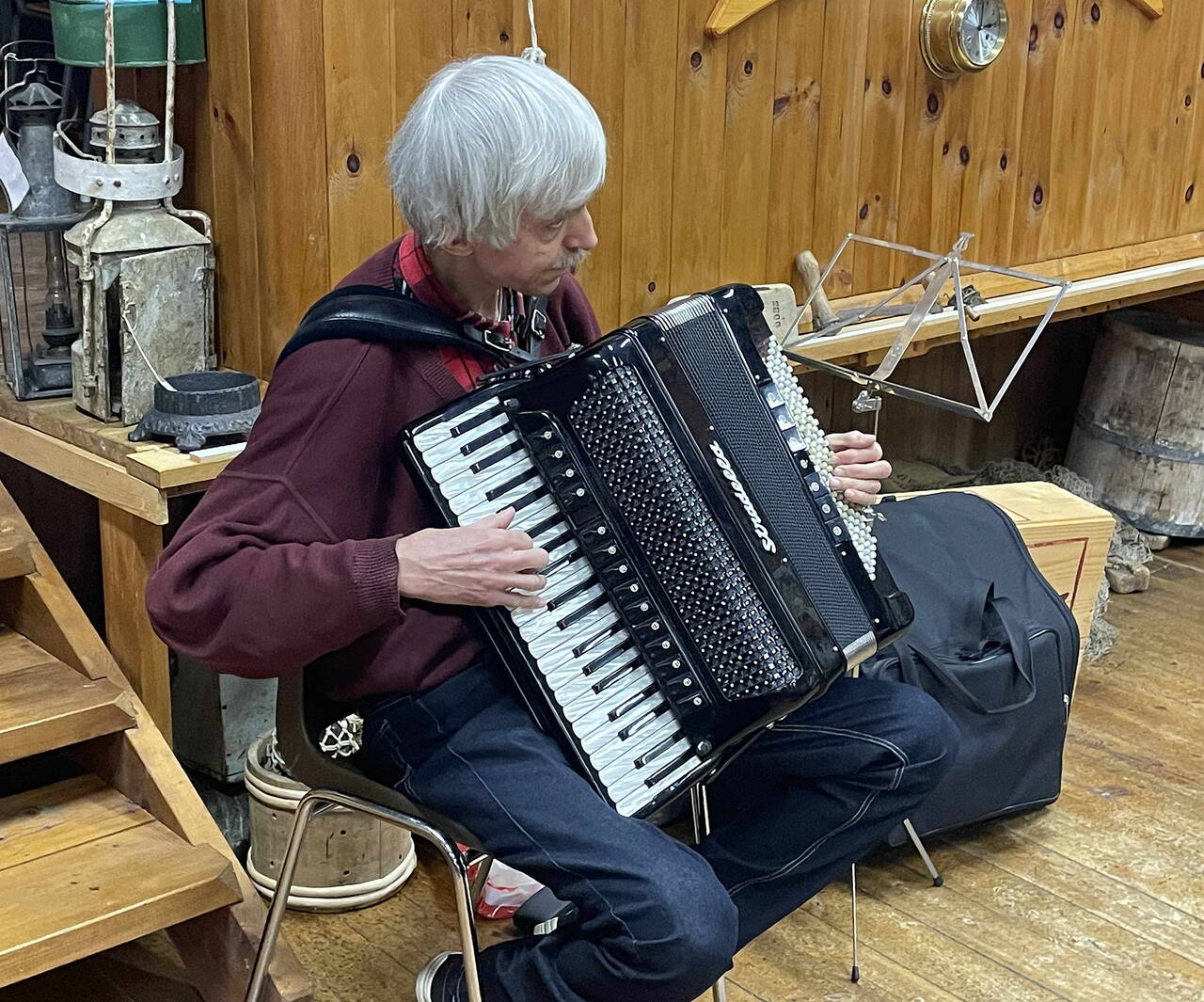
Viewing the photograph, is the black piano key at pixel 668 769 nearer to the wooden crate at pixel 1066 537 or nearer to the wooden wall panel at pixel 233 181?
the wooden wall panel at pixel 233 181

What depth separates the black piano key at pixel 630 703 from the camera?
166 centimetres

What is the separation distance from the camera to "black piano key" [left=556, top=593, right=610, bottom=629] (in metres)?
1.64

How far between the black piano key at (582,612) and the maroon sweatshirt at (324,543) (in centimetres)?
12

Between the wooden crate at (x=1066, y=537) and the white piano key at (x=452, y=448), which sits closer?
the white piano key at (x=452, y=448)

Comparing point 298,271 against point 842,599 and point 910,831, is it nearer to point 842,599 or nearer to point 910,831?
point 842,599

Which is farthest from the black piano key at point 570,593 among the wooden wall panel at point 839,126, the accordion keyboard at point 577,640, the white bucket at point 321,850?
the wooden wall panel at point 839,126

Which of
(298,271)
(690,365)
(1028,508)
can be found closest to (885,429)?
(1028,508)

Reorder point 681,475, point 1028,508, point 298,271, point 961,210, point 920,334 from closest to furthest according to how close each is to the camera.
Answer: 1. point 681,475
2. point 298,271
3. point 1028,508
4. point 920,334
5. point 961,210

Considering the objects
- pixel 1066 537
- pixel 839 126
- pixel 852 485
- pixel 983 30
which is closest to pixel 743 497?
pixel 852 485

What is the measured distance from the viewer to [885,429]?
402cm

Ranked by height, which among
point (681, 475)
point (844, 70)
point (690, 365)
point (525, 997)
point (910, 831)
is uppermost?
point (844, 70)

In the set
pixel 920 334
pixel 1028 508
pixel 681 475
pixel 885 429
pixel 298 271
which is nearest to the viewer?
pixel 681 475

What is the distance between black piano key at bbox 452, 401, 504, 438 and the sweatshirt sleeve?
0.12 metres

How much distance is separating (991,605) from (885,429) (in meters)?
1.60
